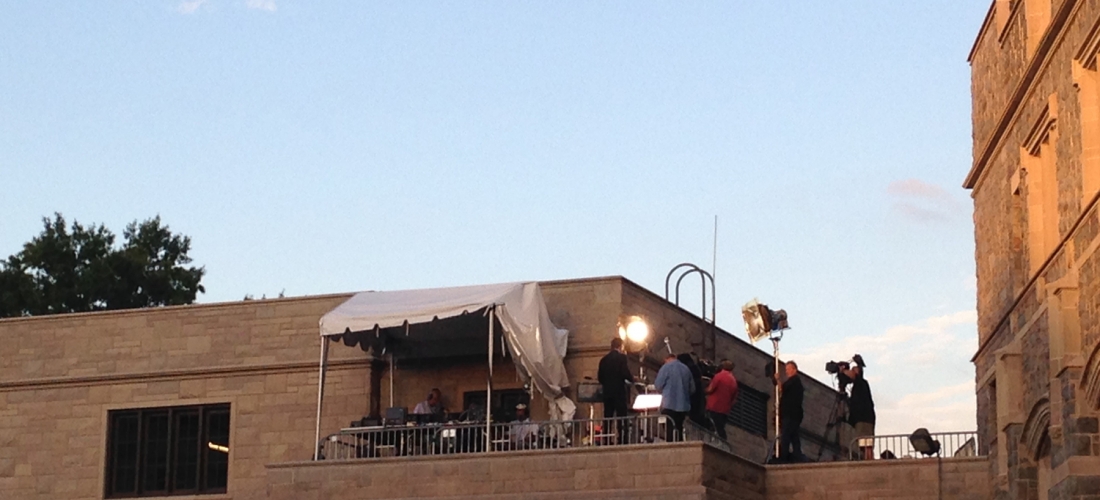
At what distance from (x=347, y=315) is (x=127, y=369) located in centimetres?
550

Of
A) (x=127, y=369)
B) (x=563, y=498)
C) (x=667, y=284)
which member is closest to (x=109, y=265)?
(x=127, y=369)

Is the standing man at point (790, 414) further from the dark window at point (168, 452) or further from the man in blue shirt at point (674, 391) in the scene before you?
the dark window at point (168, 452)

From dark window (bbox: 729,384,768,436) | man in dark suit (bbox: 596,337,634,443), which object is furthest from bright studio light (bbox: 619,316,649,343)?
dark window (bbox: 729,384,768,436)

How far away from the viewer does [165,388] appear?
108 ft

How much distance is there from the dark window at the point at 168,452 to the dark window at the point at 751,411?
8295 millimetres

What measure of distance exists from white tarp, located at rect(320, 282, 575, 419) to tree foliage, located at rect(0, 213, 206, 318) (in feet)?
79.0

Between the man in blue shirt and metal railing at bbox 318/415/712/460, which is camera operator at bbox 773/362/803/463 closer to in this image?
metal railing at bbox 318/415/712/460

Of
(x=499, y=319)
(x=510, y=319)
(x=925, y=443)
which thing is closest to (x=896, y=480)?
(x=925, y=443)

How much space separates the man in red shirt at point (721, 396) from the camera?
29062 millimetres

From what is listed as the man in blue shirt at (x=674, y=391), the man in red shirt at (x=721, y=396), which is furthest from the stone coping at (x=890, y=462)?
the man in blue shirt at (x=674, y=391)

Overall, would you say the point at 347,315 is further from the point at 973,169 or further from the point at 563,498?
the point at 973,169

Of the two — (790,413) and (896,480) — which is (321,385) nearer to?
(790,413)

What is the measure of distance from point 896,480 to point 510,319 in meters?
5.92

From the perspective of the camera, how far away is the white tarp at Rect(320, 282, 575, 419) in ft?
95.9
